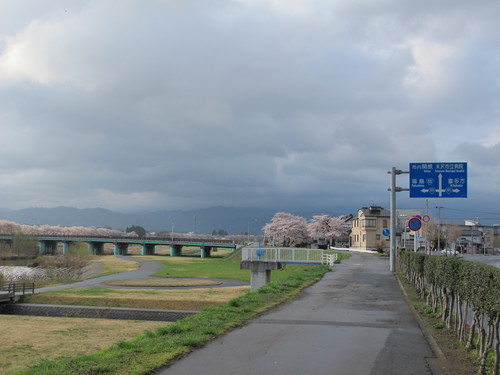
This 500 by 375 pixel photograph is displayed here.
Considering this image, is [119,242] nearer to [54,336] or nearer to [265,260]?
[265,260]

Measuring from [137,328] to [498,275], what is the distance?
21.8 metres

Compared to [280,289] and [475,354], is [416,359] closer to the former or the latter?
[475,354]

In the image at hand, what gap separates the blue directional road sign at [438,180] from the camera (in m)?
→ 23.8

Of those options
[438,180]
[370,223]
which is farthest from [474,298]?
[370,223]

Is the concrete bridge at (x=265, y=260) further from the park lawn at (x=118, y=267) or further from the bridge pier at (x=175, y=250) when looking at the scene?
the bridge pier at (x=175, y=250)

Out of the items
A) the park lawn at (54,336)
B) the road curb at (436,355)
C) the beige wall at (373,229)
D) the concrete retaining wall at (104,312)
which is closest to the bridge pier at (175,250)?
the beige wall at (373,229)

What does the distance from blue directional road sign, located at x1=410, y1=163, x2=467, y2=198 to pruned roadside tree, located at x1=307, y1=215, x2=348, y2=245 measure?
85.4 m

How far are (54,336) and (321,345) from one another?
17.7 m

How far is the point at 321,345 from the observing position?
8969 millimetres

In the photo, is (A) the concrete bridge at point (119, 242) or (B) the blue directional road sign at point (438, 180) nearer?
(B) the blue directional road sign at point (438, 180)

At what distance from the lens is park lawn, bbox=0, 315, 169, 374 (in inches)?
688

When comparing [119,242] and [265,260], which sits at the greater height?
[265,260]

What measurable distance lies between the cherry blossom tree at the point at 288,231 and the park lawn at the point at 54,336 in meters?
86.8

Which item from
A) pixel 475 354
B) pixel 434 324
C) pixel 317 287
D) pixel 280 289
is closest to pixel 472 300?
pixel 475 354
